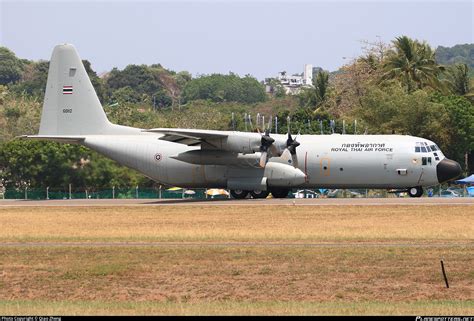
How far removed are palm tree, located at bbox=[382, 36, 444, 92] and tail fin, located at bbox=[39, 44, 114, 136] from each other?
43607mm

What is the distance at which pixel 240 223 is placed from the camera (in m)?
44.3

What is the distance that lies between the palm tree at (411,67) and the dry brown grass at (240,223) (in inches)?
1942

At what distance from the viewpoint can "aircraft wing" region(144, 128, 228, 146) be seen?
5494 centimetres

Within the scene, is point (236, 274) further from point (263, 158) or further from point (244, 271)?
point (263, 158)

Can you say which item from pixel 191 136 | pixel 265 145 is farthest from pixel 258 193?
pixel 191 136

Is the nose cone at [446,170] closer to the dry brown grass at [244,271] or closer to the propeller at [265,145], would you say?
the propeller at [265,145]

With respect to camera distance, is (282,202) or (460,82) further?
(460,82)

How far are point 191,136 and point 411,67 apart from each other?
160 ft

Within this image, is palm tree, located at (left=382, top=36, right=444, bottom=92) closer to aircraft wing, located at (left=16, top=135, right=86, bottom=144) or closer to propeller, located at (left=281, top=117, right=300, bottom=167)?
propeller, located at (left=281, top=117, right=300, bottom=167)

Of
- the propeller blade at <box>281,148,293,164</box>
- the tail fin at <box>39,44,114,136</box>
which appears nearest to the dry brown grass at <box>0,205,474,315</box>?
the propeller blade at <box>281,148,293,164</box>

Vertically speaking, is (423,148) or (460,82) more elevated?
(460,82)

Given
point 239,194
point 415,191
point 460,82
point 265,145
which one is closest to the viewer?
point 265,145

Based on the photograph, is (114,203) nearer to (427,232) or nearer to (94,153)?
(94,153)

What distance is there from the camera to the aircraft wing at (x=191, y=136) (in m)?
54.9
